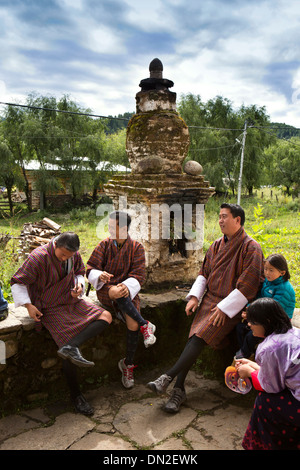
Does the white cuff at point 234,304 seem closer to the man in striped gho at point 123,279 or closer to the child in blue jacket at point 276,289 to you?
the child in blue jacket at point 276,289

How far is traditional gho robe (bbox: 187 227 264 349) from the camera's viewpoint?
3.05 meters

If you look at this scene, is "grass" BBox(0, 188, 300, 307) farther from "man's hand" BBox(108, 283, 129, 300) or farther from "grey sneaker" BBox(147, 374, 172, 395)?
"grey sneaker" BBox(147, 374, 172, 395)

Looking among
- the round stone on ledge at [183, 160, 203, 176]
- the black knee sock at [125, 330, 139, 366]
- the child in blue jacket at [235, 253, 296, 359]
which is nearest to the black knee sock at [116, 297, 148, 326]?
the black knee sock at [125, 330, 139, 366]

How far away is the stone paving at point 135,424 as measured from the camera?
2.56 meters

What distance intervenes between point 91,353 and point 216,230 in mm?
8737

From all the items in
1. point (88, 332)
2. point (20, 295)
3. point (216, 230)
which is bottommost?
point (216, 230)

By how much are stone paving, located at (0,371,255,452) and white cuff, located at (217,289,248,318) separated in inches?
31.0

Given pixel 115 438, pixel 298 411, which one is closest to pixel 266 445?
pixel 298 411

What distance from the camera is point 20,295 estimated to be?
9.84 ft

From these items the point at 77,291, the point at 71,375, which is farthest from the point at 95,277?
the point at 71,375

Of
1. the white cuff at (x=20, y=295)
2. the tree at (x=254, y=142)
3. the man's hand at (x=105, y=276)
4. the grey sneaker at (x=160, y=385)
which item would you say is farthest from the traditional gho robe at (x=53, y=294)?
the tree at (x=254, y=142)

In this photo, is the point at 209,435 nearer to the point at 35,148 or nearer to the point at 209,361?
the point at 209,361

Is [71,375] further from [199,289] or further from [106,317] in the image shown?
[199,289]

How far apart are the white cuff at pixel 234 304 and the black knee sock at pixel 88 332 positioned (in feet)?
3.55
